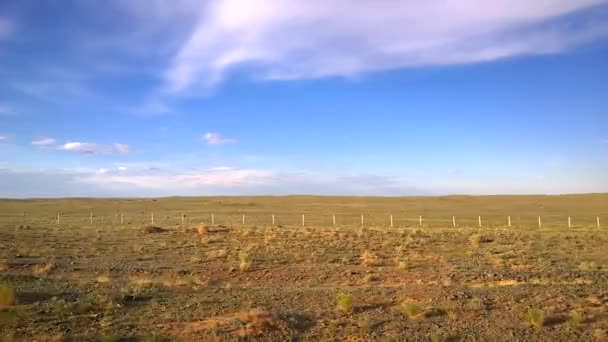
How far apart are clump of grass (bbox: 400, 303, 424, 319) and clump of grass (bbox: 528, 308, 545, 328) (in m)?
2.13

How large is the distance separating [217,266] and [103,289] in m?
7.12

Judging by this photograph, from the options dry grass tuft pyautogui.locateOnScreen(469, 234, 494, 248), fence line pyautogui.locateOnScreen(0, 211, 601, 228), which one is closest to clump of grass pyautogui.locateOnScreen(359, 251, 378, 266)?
dry grass tuft pyautogui.locateOnScreen(469, 234, 494, 248)

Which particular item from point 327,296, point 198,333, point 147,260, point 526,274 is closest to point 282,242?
point 147,260

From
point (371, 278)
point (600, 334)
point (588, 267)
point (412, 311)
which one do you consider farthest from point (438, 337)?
point (588, 267)

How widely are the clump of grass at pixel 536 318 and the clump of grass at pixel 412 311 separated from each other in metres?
2.13

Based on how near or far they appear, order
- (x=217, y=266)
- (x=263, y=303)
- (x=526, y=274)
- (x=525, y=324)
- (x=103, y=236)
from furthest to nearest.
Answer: (x=103, y=236)
(x=217, y=266)
(x=526, y=274)
(x=263, y=303)
(x=525, y=324)

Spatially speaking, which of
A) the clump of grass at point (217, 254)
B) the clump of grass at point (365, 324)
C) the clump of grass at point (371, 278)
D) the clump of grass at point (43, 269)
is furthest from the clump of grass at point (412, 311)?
the clump of grass at point (217, 254)

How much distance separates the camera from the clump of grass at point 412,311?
38.6 ft

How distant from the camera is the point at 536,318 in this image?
11.0 metres

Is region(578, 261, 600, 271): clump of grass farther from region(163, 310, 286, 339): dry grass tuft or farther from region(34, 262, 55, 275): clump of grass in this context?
region(34, 262, 55, 275): clump of grass

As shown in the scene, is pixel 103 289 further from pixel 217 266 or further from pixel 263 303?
pixel 217 266

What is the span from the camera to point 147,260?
24.6 m

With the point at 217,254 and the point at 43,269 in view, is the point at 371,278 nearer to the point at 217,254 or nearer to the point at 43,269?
the point at 217,254

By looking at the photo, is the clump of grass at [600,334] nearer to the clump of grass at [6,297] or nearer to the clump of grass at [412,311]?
the clump of grass at [412,311]
